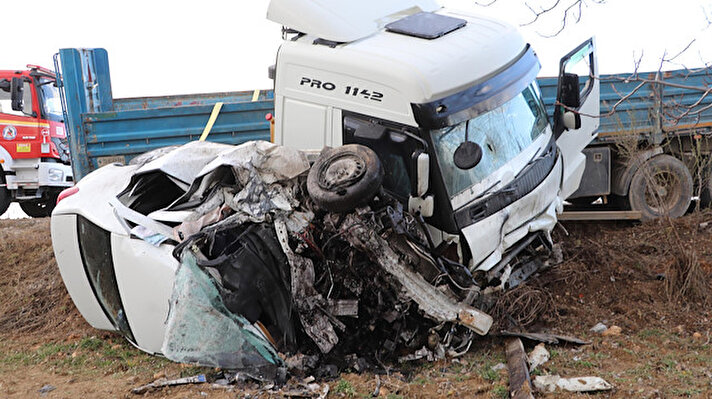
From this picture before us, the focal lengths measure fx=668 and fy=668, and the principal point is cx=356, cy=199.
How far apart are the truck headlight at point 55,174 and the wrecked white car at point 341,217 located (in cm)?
693

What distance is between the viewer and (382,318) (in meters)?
4.71

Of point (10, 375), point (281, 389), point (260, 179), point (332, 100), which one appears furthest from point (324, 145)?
point (10, 375)

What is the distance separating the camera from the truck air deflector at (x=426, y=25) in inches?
209

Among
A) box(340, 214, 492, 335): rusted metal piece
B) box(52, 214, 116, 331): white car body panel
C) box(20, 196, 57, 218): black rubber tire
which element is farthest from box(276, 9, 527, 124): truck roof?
box(20, 196, 57, 218): black rubber tire

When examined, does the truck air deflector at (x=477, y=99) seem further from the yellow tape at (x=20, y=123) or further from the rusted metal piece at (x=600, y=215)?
the yellow tape at (x=20, y=123)

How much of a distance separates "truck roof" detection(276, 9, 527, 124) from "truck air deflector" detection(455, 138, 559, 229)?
2.52ft

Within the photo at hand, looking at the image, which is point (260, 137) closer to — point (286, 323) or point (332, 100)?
point (332, 100)

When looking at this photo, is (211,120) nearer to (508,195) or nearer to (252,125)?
(252,125)

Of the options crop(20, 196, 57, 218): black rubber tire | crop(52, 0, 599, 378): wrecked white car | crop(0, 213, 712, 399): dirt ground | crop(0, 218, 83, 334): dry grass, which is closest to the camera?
crop(0, 213, 712, 399): dirt ground

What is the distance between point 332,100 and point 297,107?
0.37m

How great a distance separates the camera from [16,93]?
11.4 meters

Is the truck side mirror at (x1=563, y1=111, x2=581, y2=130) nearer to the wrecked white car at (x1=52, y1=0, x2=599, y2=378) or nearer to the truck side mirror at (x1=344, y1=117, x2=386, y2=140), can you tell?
the wrecked white car at (x1=52, y1=0, x2=599, y2=378)

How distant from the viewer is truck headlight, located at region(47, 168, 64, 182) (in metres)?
11.8

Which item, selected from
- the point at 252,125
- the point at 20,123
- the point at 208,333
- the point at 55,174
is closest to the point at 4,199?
the point at 55,174
